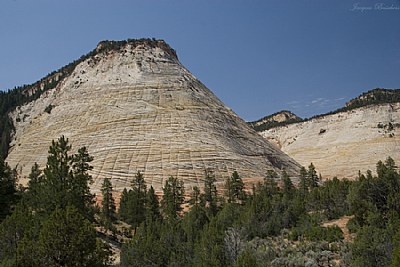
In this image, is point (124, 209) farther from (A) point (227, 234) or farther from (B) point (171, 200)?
(A) point (227, 234)

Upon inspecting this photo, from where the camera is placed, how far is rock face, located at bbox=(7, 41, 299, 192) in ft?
183

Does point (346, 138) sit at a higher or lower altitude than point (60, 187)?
higher

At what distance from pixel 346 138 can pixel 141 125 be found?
190 feet

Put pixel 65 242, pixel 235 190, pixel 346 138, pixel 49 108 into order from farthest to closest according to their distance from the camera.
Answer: pixel 346 138
pixel 49 108
pixel 235 190
pixel 65 242

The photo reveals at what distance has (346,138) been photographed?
99.2 metres

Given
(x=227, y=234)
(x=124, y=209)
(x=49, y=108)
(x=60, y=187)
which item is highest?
(x=49, y=108)

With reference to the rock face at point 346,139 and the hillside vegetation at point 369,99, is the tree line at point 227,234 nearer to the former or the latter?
the rock face at point 346,139

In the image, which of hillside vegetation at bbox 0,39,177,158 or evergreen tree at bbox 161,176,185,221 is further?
hillside vegetation at bbox 0,39,177,158

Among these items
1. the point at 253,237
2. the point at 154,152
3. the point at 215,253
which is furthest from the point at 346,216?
the point at 154,152

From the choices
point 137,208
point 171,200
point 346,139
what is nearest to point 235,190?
point 171,200

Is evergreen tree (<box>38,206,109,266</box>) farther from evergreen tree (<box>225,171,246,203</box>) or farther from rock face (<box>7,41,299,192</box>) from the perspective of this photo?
rock face (<box>7,41,299,192</box>)

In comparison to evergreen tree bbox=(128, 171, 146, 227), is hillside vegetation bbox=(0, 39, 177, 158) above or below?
above

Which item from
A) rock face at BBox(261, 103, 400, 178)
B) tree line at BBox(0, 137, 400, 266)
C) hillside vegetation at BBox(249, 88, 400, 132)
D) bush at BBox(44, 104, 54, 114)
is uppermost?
hillside vegetation at BBox(249, 88, 400, 132)

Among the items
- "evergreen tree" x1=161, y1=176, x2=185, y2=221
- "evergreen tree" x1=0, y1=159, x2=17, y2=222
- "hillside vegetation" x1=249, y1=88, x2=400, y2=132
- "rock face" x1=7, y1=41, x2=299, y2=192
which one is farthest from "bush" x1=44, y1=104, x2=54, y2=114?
"hillside vegetation" x1=249, y1=88, x2=400, y2=132
